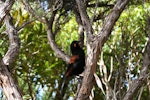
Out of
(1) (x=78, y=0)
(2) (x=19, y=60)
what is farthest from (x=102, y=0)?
(2) (x=19, y=60)

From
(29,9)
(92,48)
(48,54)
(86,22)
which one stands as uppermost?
(29,9)

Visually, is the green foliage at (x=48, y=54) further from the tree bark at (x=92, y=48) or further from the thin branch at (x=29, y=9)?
the tree bark at (x=92, y=48)

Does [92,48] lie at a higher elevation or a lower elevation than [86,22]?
lower

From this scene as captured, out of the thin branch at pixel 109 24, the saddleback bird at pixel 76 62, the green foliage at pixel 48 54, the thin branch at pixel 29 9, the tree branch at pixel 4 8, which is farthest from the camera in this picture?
the green foliage at pixel 48 54

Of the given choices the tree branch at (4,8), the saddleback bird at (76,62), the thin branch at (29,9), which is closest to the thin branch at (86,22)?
the thin branch at (29,9)

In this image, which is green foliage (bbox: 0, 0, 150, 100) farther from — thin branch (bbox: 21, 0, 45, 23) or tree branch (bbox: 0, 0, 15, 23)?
tree branch (bbox: 0, 0, 15, 23)

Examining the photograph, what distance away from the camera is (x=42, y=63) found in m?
4.98

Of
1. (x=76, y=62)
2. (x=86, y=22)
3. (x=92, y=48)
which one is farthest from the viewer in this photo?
(x=76, y=62)

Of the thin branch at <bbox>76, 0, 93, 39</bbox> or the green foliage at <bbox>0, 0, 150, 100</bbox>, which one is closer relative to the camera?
the thin branch at <bbox>76, 0, 93, 39</bbox>

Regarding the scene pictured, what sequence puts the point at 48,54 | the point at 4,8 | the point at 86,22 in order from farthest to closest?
the point at 48,54, the point at 86,22, the point at 4,8

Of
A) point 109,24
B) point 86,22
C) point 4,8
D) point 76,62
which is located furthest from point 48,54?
point 4,8

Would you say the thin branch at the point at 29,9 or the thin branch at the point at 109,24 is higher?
the thin branch at the point at 29,9

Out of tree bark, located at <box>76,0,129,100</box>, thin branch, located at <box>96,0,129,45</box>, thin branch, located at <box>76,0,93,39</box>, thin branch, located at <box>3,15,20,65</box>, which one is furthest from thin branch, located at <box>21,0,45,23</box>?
thin branch, located at <box>96,0,129,45</box>

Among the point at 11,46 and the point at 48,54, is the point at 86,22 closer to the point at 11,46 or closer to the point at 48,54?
the point at 11,46
